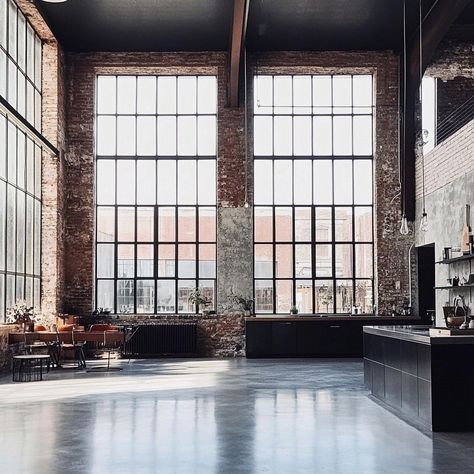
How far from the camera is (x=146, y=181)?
16.9m

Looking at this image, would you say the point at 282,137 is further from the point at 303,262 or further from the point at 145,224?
the point at 145,224

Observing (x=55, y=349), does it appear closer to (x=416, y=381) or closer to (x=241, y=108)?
(x=241, y=108)

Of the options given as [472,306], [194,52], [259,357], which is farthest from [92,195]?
[472,306]

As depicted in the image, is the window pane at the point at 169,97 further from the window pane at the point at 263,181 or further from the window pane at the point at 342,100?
the window pane at the point at 342,100

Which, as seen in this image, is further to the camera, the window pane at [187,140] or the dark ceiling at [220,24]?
the window pane at [187,140]

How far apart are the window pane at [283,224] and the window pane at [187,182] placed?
192cm

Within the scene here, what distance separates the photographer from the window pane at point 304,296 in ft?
54.6

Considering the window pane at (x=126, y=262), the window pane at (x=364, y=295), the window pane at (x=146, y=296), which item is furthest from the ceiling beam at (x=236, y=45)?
the window pane at (x=364, y=295)

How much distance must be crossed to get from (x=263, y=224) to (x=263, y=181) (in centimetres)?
96

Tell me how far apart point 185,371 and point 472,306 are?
192 inches

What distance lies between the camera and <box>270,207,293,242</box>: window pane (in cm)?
1684

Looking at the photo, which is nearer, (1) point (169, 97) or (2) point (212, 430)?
(2) point (212, 430)

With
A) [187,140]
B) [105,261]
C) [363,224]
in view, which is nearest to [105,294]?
[105,261]

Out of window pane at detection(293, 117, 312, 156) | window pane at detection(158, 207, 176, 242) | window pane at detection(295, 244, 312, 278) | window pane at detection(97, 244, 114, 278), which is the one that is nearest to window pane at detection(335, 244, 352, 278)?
window pane at detection(295, 244, 312, 278)
